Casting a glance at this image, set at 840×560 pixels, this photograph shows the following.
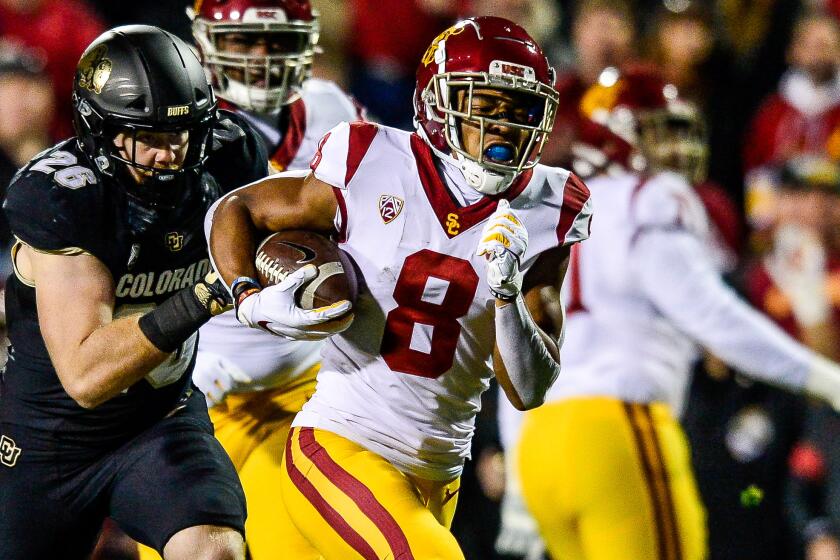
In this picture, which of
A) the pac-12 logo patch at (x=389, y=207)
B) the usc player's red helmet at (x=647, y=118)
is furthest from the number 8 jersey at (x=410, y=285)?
the usc player's red helmet at (x=647, y=118)

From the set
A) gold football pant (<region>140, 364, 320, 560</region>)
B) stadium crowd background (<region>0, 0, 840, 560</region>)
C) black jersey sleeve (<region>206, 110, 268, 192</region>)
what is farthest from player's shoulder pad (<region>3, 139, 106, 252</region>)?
stadium crowd background (<region>0, 0, 840, 560</region>)

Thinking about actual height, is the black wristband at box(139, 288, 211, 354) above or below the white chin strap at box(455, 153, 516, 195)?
below

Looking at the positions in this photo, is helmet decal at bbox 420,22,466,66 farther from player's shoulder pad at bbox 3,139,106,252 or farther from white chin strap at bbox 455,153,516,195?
player's shoulder pad at bbox 3,139,106,252

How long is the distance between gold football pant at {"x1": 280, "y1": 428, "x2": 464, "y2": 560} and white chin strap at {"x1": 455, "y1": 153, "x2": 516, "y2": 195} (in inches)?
26.3

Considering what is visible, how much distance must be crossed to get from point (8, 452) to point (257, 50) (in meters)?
1.51

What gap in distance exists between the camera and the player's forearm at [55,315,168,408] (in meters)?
3.23

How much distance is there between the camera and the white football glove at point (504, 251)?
2980 mm

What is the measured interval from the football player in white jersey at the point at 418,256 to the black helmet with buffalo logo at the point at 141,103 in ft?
0.62

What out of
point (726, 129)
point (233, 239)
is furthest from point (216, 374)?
point (726, 129)

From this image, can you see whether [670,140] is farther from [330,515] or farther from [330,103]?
[330,515]

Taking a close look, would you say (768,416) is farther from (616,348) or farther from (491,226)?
(491,226)

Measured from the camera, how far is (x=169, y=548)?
3297 mm

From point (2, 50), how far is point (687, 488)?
163 inches

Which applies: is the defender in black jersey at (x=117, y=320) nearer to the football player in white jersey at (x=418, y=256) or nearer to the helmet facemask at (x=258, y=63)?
the football player in white jersey at (x=418, y=256)
